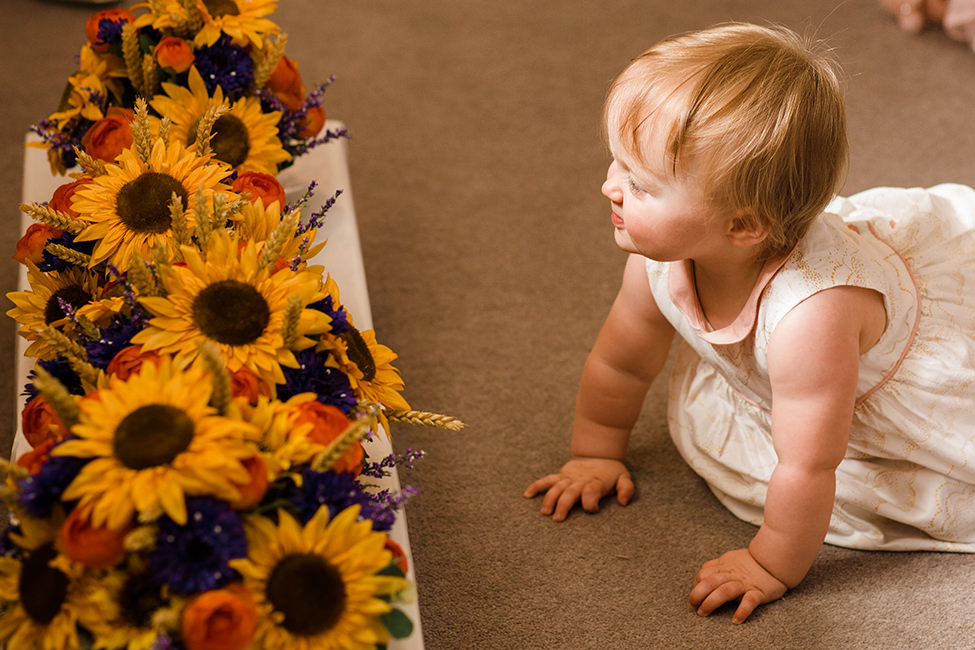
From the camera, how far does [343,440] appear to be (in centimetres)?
64

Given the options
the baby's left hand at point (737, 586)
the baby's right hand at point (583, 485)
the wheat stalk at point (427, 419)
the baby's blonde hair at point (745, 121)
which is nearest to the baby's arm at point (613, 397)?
the baby's right hand at point (583, 485)

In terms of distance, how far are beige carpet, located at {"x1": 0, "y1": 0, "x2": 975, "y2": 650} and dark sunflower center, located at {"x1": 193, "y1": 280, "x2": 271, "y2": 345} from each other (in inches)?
19.5

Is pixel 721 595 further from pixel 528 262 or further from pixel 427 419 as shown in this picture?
pixel 528 262

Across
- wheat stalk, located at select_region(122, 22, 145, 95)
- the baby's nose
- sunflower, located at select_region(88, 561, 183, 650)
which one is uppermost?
wheat stalk, located at select_region(122, 22, 145, 95)

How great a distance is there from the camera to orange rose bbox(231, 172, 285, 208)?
3.07 feet

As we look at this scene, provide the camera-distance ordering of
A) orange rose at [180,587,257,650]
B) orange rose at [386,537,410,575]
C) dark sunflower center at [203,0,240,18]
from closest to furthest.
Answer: orange rose at [180,587,257,650], orange rose at [386,537,410,575], dark sunflower center at [203,0,240,18]

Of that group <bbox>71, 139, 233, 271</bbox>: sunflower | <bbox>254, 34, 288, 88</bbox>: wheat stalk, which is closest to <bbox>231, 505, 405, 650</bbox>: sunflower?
<bbox>71, 139, 233, 271</bbox>: sunflower

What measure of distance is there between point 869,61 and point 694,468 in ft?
4.50

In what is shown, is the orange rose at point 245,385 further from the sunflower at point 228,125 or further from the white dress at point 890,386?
the white dress at point 890,386

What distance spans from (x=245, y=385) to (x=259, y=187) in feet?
1.08

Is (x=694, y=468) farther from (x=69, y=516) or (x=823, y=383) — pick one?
(x=69, y=516)

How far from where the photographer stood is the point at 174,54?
1032 millimetres

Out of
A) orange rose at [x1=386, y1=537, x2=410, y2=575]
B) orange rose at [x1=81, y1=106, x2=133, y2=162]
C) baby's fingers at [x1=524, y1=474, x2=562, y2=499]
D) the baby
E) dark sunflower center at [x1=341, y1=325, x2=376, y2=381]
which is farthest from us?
baby's fingers at [x1=524, y1=474, x2=562, y2=499]

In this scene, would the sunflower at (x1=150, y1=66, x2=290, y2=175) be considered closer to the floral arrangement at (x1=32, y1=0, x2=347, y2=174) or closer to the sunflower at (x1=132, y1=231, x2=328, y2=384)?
the floral arrangement at (x1=32, y1=0, x2=347, y2=174)
